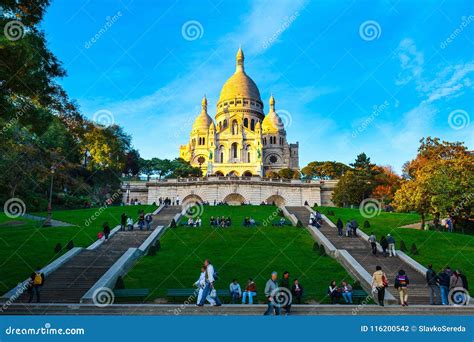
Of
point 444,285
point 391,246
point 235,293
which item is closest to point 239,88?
point 391,246

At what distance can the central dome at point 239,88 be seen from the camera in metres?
107

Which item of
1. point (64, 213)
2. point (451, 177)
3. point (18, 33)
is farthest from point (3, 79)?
point (451, 177)

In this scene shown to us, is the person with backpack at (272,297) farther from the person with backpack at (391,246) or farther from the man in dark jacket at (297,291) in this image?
the person with backpack at (391,246)

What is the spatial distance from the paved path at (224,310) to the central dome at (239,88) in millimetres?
95566

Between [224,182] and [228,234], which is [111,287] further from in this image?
[224,182]

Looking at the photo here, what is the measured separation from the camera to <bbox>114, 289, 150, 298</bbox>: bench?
48.8ft

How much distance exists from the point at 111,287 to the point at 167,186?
122 feet

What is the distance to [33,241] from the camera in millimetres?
23562

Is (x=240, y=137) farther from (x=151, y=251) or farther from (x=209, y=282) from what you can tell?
(x=209, y=282)

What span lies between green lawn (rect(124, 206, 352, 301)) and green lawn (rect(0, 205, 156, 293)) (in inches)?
174

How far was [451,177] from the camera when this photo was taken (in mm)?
30141

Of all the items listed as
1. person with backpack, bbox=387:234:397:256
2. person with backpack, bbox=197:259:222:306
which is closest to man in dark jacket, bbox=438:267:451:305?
person with backpack, bbox=387:234:397:256

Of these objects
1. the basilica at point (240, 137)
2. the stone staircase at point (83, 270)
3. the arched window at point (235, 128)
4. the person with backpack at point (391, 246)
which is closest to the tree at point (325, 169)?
the basilica at point (240, 137)

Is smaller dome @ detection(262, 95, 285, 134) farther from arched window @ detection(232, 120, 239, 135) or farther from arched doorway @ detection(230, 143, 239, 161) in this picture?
arched doorway @ detection(230, 143, 239, 161)
